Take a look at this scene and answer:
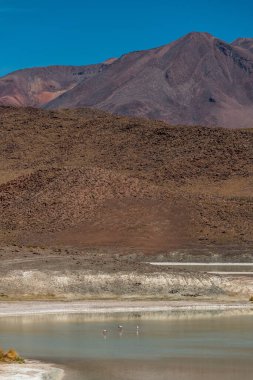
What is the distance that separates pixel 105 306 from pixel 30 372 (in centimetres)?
1803

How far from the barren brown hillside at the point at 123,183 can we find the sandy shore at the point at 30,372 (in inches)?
1970

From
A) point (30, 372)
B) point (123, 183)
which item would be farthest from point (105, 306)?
point (123, 183)

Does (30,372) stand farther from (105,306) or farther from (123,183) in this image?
(123,183)

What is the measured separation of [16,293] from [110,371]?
2049 cm

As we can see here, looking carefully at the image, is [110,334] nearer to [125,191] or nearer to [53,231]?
[53,231]

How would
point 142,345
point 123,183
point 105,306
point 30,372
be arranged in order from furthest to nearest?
point 123,183
point 105,306
point 142,345
point 30,372

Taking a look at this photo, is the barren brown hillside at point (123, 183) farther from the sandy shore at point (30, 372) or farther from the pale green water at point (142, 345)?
the sandy shore at point (30, 372)

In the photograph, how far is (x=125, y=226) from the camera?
84000 mm

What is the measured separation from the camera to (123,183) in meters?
95.0

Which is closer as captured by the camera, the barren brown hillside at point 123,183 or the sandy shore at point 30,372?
the sandy shore at point 30,372

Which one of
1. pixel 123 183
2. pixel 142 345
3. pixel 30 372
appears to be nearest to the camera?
pixel 30 372

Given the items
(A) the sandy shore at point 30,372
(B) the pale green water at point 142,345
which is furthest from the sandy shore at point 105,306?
(A) the sandy shore at point 30,372

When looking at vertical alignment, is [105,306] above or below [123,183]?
below

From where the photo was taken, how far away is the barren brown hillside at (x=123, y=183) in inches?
3290
